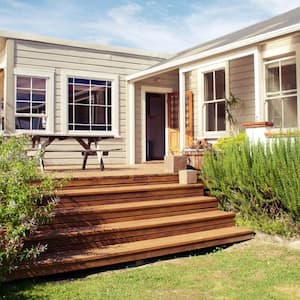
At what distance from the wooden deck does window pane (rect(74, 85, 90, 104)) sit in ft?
14.5

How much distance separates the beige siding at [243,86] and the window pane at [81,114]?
11.5ft

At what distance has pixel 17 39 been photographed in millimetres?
8719

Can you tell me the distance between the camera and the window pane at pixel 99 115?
9.80 m

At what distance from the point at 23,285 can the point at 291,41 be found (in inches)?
252

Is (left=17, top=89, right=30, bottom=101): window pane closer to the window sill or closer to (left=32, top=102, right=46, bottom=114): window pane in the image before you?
(left=32, top=102, right=46, bottom=114): window pane

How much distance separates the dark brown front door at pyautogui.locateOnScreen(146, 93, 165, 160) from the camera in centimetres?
1172

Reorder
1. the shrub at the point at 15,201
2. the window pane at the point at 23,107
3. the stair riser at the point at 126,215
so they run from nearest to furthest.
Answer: the shrub at the point at 15,201 < the stair riser at the point at 126,215 < the window pane at the point at 23,107

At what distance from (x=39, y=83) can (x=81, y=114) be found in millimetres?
1219

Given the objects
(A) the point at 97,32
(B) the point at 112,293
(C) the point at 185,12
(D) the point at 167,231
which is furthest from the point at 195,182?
(A) the point at 97,32

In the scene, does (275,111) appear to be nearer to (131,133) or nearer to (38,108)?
(131,133)

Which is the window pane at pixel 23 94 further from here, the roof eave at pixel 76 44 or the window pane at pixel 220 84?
the window pane at pixel 220 84

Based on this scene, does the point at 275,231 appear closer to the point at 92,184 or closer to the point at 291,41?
the point at 92,184

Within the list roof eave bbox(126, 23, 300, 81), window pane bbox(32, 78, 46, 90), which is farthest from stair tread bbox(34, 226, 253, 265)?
window pane bbox(32, 78, 46, 90)

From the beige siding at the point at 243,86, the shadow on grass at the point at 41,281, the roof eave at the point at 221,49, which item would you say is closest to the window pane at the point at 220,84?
the beige siding at the point at 243,86
